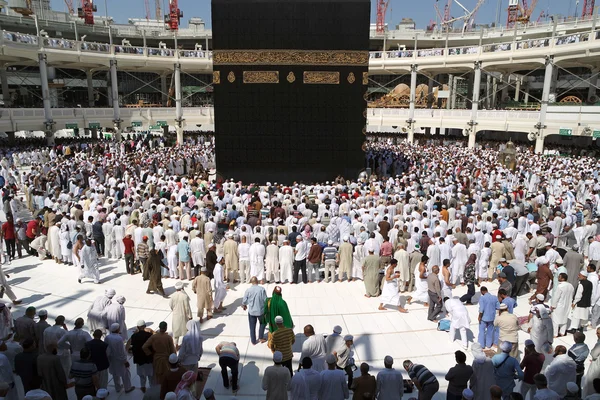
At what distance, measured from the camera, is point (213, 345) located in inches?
295

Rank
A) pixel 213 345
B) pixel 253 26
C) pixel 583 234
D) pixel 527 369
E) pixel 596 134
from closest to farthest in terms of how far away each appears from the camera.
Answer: pixel 527 369
pixel 213 345
pixel 583 234
pixel 253 26
pixel 596 134

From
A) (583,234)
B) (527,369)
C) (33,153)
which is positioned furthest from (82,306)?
(33,153)

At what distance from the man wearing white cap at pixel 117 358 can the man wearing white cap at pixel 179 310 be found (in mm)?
983

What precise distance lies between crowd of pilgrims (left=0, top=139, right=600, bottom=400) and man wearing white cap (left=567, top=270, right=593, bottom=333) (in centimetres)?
3

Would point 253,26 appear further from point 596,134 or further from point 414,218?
point 596,134

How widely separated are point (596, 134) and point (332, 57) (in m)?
16.8

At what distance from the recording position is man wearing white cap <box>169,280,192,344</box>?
6.84 m

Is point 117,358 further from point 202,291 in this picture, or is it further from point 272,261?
point 272,261

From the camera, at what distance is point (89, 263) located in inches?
388

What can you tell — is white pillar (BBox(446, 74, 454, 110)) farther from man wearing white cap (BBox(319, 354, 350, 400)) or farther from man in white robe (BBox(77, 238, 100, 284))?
man wearing white cap (BBox(319, 354, 350, 400))

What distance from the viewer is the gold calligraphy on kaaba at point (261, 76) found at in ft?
61.6

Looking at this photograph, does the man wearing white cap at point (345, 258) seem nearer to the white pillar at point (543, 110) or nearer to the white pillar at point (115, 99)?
the white pillar at point (543, 110)

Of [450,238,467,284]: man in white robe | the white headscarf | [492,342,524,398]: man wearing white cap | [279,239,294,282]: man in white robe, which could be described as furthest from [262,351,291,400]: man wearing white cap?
[450,238,467,284]: man in white robe

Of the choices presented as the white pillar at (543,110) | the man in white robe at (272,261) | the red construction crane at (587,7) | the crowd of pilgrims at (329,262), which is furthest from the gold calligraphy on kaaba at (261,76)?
the red construction crane at (587,7)
